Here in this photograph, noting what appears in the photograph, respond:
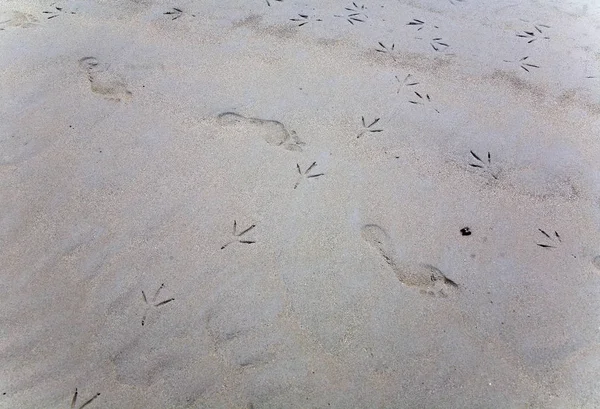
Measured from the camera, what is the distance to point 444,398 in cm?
168

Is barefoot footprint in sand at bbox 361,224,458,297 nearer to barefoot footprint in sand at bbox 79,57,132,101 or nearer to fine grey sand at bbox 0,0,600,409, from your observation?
fine grey sand at bbox 0,0,600,409

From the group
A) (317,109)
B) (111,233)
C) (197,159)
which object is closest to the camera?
(111,233)

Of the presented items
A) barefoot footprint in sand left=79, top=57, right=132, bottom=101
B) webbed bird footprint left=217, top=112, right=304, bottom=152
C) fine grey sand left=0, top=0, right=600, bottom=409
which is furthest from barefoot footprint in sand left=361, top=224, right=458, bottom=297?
barefoot footprint in sand left=79, top=57, right=132, bottom=101

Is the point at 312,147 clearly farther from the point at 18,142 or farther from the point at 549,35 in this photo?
the point at 549,35

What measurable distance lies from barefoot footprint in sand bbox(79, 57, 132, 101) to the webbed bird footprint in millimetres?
584

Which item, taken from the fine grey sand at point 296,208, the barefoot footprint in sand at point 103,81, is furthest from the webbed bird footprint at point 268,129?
the barefoot footprint in sand at point 103,81

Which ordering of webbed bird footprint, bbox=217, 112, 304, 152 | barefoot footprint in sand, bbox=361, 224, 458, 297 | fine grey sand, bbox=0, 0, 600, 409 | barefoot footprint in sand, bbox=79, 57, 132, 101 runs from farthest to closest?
barefoot footprint in sand, bbox=79, 57, 132, 101, webbed bird footprint, bbox=217, 112, 304, 152, barefoot footprint in sand, bbox=361, 224, 458, 297, fine grey sand, bbox=0, 0, 600, 409

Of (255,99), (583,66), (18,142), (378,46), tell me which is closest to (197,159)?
(255,99)

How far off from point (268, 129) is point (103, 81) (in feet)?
3.33

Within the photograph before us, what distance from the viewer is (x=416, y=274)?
1974mm

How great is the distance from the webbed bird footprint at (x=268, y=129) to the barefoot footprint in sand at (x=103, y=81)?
1.92 feet

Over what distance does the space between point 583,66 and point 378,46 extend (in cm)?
125

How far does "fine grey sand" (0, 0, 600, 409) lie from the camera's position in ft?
5.66

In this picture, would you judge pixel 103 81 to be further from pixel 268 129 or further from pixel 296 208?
pixel 296 208
